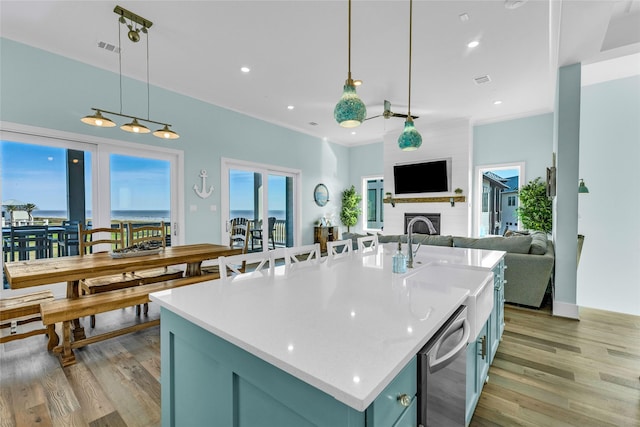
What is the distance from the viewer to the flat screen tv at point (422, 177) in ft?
21.0

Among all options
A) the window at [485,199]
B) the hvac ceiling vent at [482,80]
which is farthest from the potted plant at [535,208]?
the hvac ceiling vent at [482,80]

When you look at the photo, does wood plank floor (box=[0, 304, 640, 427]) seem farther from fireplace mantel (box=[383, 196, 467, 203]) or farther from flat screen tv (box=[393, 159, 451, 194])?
flat screen tv (box=[393, 159, 451, 194])

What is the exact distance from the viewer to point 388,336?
34.0 inches

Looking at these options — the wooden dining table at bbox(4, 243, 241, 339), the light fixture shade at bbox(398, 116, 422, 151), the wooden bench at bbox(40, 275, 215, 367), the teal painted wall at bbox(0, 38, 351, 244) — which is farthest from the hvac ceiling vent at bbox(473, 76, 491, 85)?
the wooden bench at bbox(40, 275, 215, 367)

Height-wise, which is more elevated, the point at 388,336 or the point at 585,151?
the point at 585,151

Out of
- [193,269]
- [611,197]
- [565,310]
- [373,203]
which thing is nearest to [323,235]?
[373,203]

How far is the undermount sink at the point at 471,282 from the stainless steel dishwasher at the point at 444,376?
0.39ft

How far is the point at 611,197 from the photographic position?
157 inches

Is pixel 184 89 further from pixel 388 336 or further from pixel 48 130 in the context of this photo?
pixel 388 336

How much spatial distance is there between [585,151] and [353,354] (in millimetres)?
5292

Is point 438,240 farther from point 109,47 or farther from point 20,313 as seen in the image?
point 109,47

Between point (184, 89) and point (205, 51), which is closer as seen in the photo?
point (205, 51)

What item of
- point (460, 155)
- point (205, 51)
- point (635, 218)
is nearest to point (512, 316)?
point (635, 218)

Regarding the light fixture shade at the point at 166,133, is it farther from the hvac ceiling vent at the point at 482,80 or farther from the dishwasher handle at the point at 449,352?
the hvac ceiling vent at the point at 482,80
